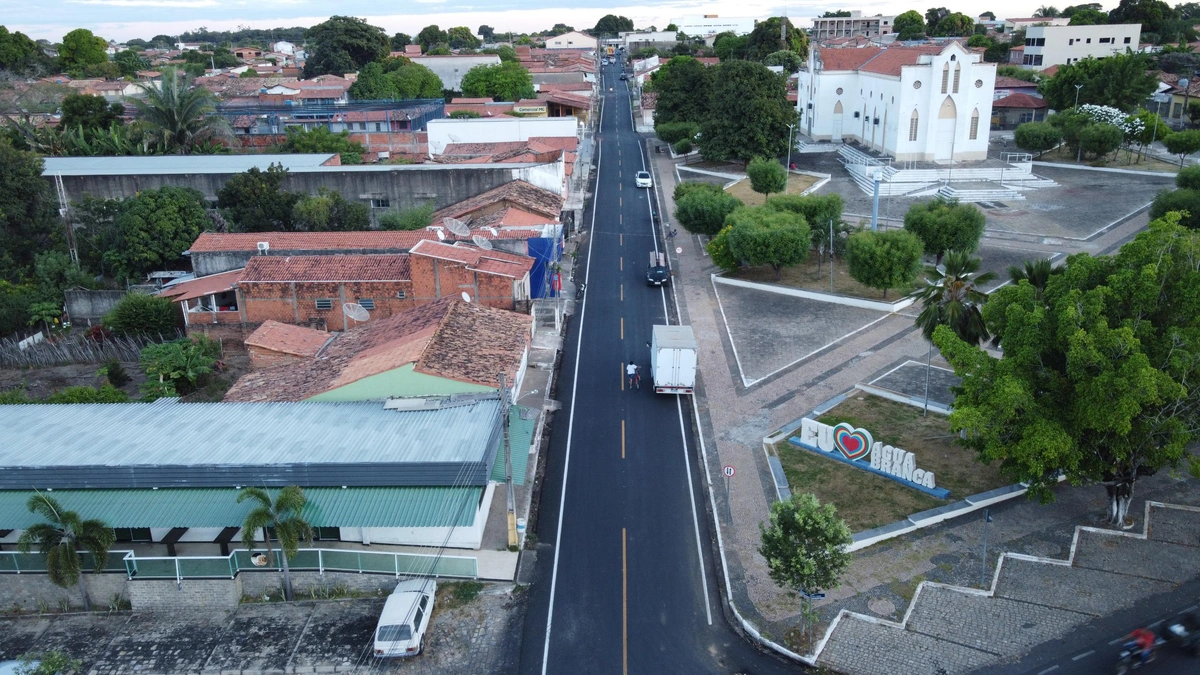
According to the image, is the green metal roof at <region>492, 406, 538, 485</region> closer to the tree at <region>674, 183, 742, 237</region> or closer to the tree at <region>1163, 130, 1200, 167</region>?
the tree at <region>674, 183, 742, 237</region>

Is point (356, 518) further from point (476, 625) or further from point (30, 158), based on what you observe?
point (30, 158)

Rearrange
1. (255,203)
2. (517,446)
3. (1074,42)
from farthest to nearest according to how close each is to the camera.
Result: (1074,42), (255,203), (517,446)

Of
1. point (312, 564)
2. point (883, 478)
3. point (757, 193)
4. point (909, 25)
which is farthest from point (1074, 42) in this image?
point (312, 564)

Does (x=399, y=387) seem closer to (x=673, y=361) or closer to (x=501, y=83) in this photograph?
(x=673, y=361)

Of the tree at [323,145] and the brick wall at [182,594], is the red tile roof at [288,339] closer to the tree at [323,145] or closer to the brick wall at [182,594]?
the brick wall at [182,594]

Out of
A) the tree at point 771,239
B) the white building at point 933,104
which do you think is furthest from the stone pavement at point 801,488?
the white building at point 933,104

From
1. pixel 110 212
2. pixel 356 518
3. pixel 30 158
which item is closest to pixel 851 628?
pixel 356 518
